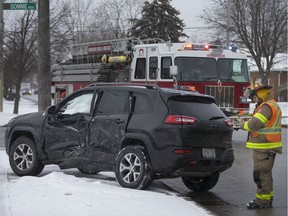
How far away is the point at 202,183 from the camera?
321 inches

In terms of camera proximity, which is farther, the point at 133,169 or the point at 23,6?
the point at 23,6

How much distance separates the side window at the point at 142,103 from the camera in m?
7.44

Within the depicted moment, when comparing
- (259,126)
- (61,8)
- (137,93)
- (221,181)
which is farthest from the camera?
(61,8)

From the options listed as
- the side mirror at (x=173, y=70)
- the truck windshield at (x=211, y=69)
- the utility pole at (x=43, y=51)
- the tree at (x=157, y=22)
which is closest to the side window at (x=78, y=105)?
the utility pole at (x=43, y=51)

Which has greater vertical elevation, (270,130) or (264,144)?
(270,130)

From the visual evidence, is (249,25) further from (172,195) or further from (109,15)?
(172,195)

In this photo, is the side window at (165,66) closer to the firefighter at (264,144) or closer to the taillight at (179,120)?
the taillight at (179,120)

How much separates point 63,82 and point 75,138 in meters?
11.5

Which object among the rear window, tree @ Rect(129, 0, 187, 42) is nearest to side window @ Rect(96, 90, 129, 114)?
the rear window

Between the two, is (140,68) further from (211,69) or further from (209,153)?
(209,153)

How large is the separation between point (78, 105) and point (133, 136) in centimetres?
146

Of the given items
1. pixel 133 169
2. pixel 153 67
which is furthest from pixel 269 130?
pixel 153 67

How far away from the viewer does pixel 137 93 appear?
7656mm

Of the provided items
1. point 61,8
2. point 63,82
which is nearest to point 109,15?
point 61,8
